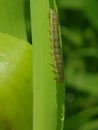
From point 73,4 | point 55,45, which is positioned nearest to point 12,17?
point 55,45

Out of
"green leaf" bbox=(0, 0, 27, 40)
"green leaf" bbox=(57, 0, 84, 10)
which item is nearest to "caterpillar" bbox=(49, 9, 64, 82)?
"green leaf" bbox=(0, 0, 27, 40)

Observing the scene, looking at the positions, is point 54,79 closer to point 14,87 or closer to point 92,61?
point 14,87

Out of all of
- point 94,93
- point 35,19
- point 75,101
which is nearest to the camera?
point 35,19

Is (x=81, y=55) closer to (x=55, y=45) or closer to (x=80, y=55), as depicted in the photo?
(x=80, y=55)

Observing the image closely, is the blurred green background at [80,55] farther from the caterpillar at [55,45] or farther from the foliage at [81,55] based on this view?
the caterpillar at [55,45]

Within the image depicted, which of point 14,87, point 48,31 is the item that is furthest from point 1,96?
point 48,31

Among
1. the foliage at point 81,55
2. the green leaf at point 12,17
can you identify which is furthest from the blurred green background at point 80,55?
the green leaf at point 12,17
